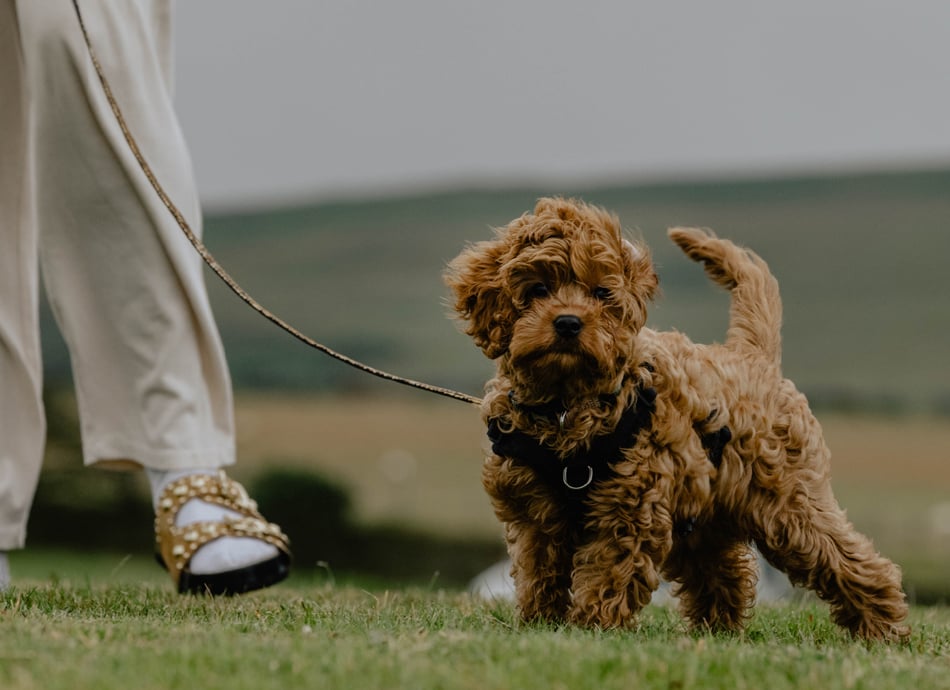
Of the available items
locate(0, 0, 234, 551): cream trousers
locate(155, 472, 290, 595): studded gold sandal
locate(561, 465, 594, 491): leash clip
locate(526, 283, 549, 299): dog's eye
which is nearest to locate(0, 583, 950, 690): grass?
locate(155, 472, 290, 595): studded gold sandal

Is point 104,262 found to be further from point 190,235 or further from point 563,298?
point 563,298

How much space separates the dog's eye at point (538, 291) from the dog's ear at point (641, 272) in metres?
0.24

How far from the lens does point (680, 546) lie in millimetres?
4047

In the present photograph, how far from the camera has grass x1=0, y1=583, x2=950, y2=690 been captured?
2527 mm

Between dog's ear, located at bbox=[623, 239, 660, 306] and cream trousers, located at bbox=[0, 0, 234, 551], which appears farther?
cream trousers, located at bbox=[0, 0, 234, 551]

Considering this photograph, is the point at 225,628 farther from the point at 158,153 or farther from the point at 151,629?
the point at 158,153

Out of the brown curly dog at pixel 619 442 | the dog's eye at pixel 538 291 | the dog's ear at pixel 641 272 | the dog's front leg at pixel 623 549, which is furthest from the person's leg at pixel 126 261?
the dog's ear at pixel 641 272

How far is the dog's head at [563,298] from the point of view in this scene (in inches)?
131

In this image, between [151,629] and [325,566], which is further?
[325,566]

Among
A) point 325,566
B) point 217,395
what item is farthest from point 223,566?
point 325,566

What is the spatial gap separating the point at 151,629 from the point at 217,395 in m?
1.36

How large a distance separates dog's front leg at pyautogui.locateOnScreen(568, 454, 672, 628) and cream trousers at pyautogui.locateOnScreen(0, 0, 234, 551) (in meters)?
1.47

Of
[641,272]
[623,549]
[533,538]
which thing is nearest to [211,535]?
[533,538]

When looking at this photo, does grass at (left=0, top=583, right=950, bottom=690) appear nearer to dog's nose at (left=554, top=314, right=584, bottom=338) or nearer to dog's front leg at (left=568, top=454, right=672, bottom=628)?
dog's front leg at (left=568, top=454, right=672, bottom=628)
